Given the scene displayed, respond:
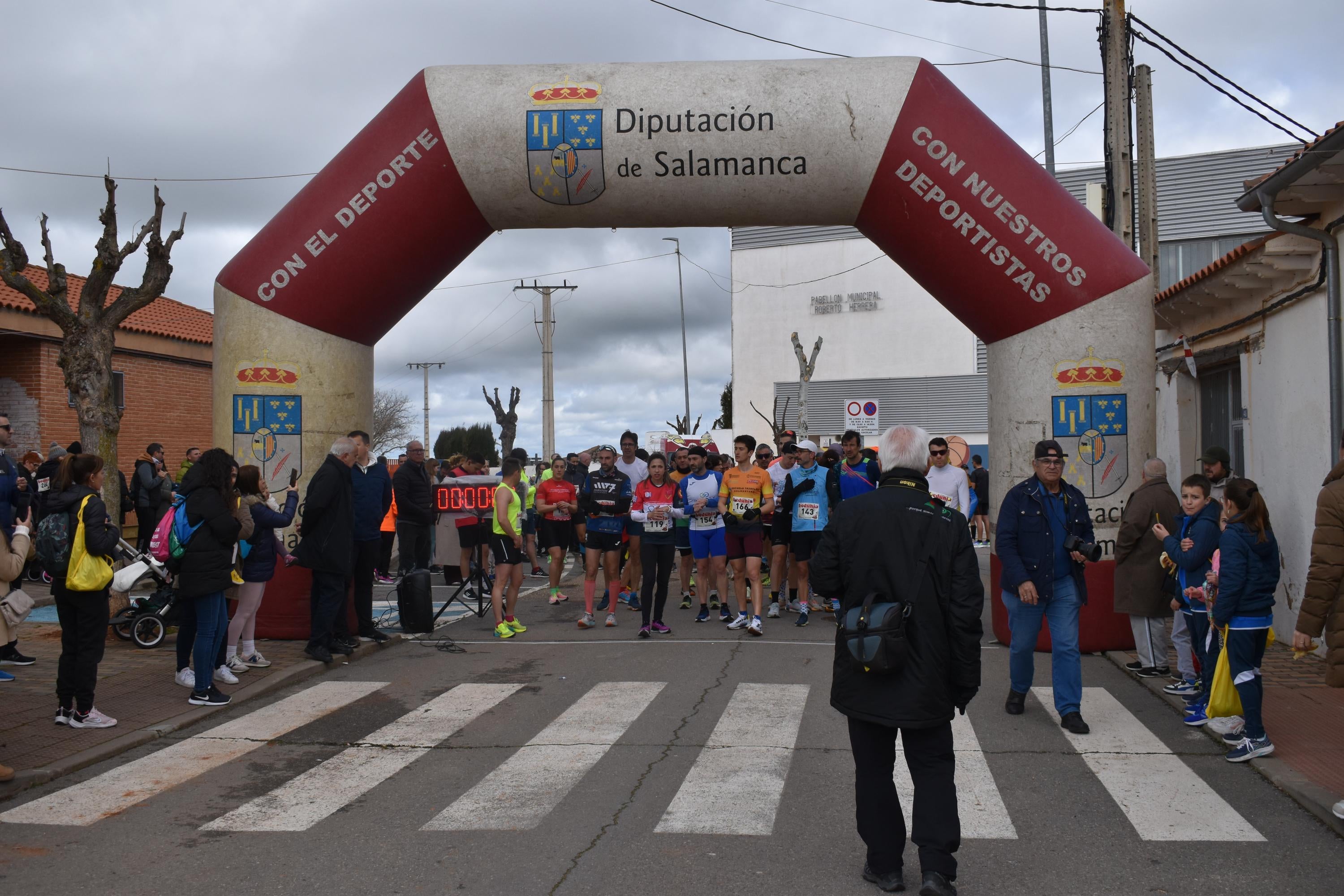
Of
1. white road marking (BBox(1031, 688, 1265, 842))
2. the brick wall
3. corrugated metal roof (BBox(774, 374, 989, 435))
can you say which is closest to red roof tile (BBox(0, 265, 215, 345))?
the brick wall

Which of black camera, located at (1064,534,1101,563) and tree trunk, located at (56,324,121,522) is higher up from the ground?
tree trunk, located at (56,324,121,522)

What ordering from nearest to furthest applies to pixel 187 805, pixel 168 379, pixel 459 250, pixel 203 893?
pixel 203 893 < pixel 187 805 < pixel 459 250 < pixel 168 379

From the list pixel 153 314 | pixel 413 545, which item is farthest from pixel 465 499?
pixel 153 314

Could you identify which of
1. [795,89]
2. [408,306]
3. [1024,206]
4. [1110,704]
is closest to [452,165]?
[408,306]

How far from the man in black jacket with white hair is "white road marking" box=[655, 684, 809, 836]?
77 centimetres

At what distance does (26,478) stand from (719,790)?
11.3 metres

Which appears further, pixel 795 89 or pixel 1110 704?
pixel 795 89

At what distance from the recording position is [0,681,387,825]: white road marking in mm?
5598

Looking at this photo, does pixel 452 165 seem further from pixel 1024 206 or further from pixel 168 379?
pixel 168 379

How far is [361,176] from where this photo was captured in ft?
32.8

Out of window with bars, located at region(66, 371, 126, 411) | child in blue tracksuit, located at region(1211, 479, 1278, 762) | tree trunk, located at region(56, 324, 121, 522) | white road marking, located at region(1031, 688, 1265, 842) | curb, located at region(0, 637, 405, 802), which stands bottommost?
white road marking, located at region(1031, 688, 1265, 842)

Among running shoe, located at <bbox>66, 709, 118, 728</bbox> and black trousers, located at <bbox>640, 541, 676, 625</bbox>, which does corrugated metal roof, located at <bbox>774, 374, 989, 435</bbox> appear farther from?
running shoe, located at <bbox>66, 709, 118, 728</bbox>

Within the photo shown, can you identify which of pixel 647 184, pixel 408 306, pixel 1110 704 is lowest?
pixel 1110 704

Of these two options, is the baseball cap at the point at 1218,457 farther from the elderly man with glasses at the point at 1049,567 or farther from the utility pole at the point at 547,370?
the utility pole at the point at 547,370
